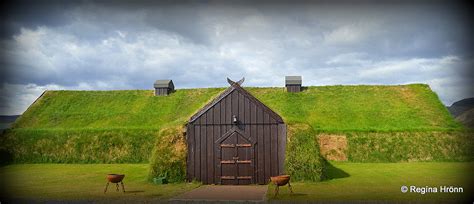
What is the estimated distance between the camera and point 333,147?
44.2 metres

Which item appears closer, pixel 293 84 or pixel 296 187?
pixel 296 187

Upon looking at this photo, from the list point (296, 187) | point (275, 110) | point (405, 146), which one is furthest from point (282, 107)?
point (296, 187)

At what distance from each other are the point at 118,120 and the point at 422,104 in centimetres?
Answer: 4289

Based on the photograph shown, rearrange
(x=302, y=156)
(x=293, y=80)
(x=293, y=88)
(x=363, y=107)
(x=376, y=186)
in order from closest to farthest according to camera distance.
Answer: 1. (x=376, y=186)
2. (x=302, y=156)
3. (x=363, y=107)
4. (x=293, y=88)
5. (x=293, y=80)

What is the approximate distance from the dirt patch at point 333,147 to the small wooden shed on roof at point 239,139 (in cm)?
2001

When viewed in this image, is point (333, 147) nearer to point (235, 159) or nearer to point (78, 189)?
point (235, 159)

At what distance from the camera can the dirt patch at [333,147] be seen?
141 ft

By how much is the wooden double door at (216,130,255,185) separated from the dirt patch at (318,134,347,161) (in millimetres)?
20296

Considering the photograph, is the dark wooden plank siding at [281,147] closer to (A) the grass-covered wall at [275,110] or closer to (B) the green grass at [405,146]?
(A) the grass-covered wall at [275,110]

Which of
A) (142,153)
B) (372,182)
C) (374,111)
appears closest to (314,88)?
(374,111)

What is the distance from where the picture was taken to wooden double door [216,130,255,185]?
24.3m

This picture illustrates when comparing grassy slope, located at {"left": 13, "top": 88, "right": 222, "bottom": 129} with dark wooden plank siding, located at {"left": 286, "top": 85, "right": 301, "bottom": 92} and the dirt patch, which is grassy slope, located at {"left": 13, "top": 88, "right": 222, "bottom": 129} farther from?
the dirt patch

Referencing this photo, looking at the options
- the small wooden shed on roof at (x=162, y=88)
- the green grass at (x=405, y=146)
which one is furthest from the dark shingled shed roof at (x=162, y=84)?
the green grass at (x=405, y=146)

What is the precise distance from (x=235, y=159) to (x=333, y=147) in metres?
22.3
